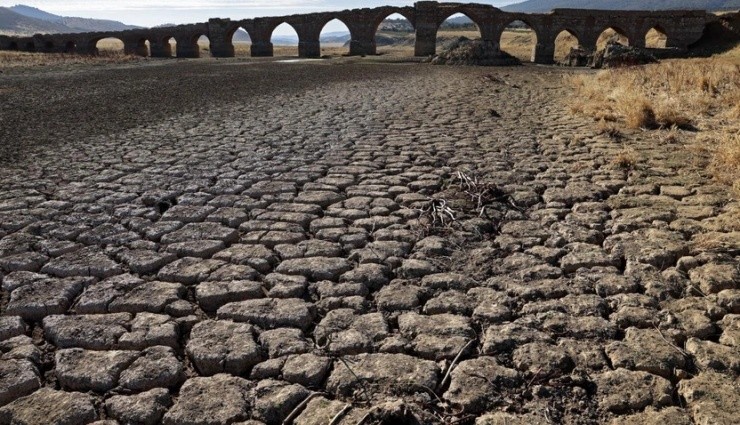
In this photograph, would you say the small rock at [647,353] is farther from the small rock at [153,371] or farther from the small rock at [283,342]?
the small rock at [153,371]

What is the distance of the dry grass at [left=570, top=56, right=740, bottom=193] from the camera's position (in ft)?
19.3

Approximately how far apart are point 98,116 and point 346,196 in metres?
6.57

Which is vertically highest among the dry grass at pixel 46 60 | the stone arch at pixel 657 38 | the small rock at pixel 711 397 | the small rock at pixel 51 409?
the stone arch at pixel 657 38

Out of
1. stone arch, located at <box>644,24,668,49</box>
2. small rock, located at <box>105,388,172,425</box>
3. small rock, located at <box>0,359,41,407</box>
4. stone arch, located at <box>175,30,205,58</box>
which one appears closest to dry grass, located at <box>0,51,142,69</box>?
stone arch, located at <box>175,30,205,58</box>

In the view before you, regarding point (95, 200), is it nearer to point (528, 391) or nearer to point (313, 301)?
point (313, 301)

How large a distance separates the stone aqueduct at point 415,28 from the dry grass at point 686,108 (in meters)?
24.1

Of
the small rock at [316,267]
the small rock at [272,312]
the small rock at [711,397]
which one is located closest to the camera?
the small rock at [711,397]

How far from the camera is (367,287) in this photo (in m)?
3.33

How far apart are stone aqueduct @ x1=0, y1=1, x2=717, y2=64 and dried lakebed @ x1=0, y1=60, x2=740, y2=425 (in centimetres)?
3179

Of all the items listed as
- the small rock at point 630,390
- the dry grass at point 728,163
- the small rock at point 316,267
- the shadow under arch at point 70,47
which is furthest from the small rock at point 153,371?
the shadow under arch at point 70,47

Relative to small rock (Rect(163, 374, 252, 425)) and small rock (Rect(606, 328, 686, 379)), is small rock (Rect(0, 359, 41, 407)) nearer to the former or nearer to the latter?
small rock (Rect(163, 374, 252, 425))

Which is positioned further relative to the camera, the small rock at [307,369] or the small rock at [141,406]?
the small rock at [307,369]

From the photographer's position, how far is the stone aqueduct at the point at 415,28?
119 ft

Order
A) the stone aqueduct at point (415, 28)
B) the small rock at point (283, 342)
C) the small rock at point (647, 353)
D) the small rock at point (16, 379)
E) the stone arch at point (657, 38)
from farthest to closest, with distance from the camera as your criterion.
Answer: the stone arch at point (657, 38) → the stone aqueduct at point (415, 28) → the small rock at point (283, 342) → the small rock at point (647, 353) → the small rock at point (16, 379)
